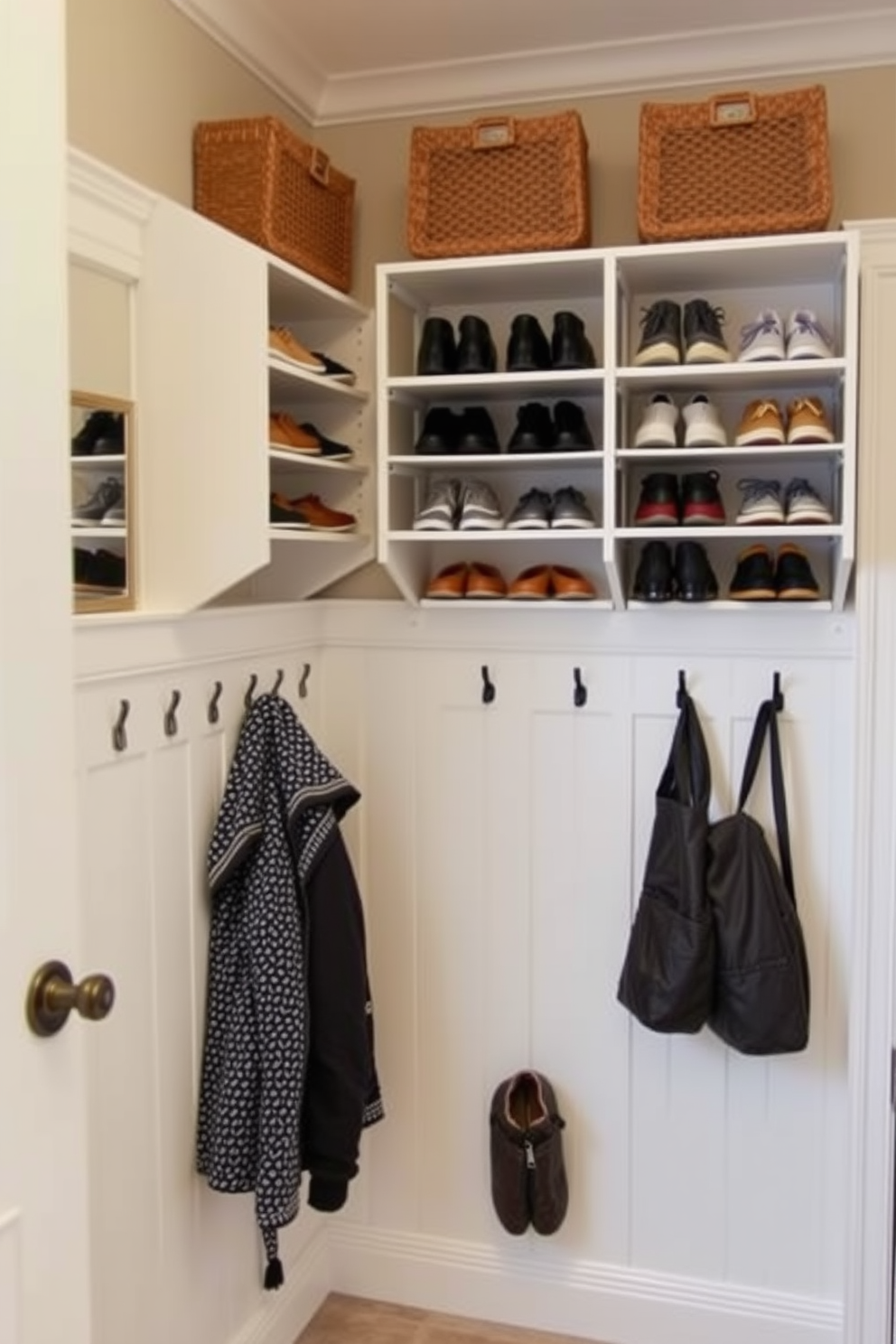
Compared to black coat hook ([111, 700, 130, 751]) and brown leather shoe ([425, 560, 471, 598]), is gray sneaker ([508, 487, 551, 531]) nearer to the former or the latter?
brown leather shoe ([425, 560, 471, 598])

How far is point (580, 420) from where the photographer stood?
2.31m

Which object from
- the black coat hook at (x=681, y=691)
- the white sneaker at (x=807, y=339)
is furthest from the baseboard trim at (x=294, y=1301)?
the white sneaker at (x=807, y=339)

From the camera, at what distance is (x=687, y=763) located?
2342 millimetres

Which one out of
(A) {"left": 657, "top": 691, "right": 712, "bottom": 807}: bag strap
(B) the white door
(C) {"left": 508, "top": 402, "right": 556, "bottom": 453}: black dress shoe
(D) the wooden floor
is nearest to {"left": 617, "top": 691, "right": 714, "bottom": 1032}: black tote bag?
(A) {"left": 657, "top": 691, "right": 712, "bottom": 807}: bag strap

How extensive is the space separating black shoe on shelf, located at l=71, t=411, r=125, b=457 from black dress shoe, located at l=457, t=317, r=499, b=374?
70 centimetres

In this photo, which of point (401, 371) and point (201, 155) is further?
point (401, 371)

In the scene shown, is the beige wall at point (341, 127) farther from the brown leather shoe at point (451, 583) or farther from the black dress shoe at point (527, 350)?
the black dress shoe at point (527, 350)

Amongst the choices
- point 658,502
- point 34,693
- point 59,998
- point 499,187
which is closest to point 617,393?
point 658,502

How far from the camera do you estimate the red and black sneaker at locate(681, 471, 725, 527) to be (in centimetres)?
219

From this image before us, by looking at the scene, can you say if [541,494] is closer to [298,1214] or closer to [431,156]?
[431,156]

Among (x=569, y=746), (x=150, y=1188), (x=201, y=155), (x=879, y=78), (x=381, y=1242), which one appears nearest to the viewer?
(x=150, y=1188)

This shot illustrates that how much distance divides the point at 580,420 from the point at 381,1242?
181 cm

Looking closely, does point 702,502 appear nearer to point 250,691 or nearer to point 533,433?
point 533,433

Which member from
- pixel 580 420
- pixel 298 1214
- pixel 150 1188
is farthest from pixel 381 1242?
pixel 580 420
